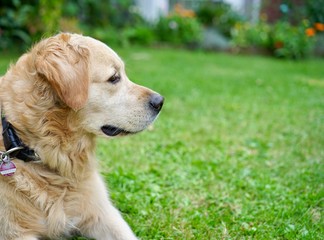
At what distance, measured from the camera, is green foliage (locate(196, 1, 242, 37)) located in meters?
13.2

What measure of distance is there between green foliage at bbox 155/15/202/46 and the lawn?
5.34 metres

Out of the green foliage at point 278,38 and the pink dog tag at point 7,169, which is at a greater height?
the green foliage at point 278,38

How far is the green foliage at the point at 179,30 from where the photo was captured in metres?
12.5

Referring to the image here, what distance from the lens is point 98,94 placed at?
2561 millimetres

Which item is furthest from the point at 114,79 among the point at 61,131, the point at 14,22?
the point at 14,22

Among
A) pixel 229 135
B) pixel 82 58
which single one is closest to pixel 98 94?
pixel 82 58

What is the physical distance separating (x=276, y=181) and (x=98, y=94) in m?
1.87

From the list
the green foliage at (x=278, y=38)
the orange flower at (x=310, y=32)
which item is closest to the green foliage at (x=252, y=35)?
the green foliage at (x=278, y=38)

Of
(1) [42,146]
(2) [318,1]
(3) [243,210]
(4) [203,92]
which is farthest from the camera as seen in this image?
(2) [318,1]

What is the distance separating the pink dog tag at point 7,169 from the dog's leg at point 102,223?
51 centimetres

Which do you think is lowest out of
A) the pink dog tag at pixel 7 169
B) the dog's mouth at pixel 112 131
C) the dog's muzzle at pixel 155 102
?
the pink dog tag at pixel 7 169

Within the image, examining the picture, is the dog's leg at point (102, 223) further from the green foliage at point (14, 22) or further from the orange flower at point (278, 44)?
the orange flower at point (278, 44)

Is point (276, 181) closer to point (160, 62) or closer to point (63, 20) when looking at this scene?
point (160, 62)

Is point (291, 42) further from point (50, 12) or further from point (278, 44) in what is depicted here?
point (50, 12)
